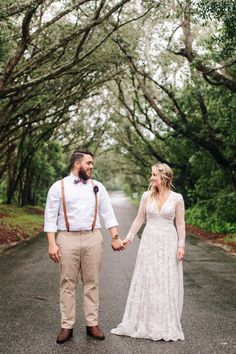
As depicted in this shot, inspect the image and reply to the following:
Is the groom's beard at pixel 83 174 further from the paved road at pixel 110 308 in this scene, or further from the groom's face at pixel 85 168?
the paved road at pixel 110 308

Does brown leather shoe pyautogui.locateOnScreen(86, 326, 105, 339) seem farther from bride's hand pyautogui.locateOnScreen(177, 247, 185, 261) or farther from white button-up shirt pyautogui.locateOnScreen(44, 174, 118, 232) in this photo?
bride's hand pyautogui.locateOnScreen(177, 247, 185, 261)

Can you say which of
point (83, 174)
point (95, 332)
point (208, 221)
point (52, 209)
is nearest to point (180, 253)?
point (95, 332)

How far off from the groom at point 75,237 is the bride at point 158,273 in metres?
0.47

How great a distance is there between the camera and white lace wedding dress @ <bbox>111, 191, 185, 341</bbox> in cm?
557

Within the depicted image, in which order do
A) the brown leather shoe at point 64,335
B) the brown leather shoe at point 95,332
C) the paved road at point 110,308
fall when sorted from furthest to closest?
the brown leather shoe at point 95,332, the brown leather shoe at point 64,335, the paved road at point 110,308

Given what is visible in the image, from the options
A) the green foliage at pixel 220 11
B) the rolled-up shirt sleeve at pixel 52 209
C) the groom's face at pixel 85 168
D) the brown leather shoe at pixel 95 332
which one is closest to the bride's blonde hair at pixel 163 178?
the groom's face at pixel 85 168

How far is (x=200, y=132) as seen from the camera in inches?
783


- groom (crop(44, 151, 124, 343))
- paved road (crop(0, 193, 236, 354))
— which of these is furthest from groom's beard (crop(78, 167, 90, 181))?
paved road (crop(0, 193, 236, 354))

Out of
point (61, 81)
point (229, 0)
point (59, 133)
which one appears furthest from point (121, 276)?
point (59, 133)

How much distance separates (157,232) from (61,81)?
53.0ft

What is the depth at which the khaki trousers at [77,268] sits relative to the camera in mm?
5508

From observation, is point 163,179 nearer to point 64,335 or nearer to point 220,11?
point 64,335

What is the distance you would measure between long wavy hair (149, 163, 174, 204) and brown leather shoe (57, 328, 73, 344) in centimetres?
182

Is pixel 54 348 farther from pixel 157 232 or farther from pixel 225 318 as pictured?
pixel 225 318
